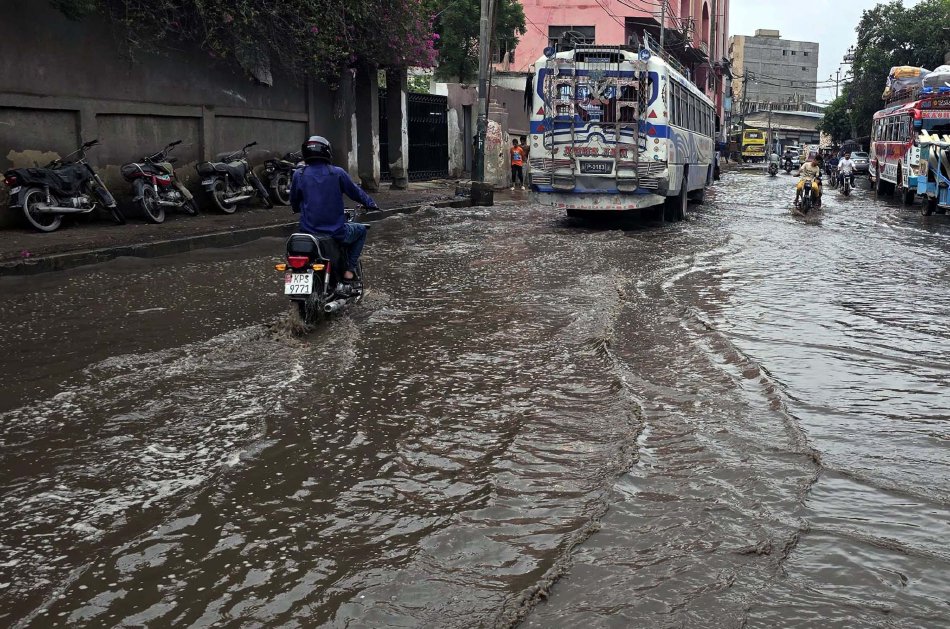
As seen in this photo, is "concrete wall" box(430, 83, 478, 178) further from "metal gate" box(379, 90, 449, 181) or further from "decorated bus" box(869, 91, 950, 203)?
"decorated bus" box(869, 91, 950, 203)

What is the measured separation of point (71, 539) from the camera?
12.0 feet

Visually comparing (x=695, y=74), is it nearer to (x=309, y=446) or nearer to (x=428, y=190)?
(x=428, y=190)

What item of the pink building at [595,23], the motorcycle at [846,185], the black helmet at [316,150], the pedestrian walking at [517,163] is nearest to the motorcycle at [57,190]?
the black helmet at [316,150]

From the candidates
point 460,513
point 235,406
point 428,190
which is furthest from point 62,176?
point 428,190

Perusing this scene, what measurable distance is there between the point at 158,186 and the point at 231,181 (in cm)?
207

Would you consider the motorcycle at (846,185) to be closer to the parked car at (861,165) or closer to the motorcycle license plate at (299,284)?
the parked car at (861,165)

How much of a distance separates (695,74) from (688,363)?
56.0 metres

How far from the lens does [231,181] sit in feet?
53.9

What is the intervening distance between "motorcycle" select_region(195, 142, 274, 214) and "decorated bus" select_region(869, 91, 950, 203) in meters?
14.5

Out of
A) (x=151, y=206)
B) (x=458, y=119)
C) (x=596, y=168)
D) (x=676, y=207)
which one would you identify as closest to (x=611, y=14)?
(x=458, y=119)

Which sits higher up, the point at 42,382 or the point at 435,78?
the point at 435,78

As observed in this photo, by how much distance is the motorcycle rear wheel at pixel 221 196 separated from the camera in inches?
619

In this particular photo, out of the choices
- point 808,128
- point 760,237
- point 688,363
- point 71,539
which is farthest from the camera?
point 808,128

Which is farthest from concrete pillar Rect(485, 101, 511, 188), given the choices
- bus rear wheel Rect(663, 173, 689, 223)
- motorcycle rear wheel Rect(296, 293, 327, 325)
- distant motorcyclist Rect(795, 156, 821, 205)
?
motorcycle rear wheel Rect(296, 293, 327, 325)
